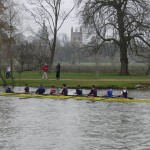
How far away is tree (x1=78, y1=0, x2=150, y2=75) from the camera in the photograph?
203 feet

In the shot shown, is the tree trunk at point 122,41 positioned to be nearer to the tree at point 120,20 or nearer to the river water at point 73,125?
the tree at point 120,20

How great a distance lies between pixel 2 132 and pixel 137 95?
2132 cm

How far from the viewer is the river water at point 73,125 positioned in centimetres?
2295

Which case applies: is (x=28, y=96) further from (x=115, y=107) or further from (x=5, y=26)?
(x=5, y=26)

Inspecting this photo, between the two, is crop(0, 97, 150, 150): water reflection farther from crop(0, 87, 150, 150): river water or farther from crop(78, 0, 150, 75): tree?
crop(78, 0, 150, 75): tree

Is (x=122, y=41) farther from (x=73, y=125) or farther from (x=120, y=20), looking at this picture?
(x=73, y=125)

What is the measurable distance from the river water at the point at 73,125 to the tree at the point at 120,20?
24.8 metres

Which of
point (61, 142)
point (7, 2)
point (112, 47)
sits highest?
point (7, 2)

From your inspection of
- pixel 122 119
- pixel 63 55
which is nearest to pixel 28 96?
pixel 122 119

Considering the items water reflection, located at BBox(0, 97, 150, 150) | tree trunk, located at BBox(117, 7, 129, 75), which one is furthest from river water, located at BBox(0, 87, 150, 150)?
tree trunk, located at BBox(117, 7, 129, 75)

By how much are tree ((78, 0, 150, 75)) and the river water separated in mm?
24845

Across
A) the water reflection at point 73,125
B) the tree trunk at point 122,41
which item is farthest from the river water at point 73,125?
the tree trunk at point 122,41

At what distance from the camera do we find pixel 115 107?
120ft

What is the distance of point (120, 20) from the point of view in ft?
203
